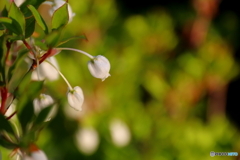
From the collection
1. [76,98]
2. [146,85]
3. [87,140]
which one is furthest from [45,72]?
[146,85]

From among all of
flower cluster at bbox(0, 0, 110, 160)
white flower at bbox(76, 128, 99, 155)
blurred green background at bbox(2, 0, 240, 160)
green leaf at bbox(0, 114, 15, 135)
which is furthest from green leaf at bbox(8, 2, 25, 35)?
white flower at bbox(76, 128, 99, 155)

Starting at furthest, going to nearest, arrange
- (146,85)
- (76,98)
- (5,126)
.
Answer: (146,85) < (76,98) < (5,126)

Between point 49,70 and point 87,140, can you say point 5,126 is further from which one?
point 87,140

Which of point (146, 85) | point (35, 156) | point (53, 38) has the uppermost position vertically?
point (53, 38)

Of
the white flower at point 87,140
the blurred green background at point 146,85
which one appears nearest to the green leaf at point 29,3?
the blurred green background at point 146,85

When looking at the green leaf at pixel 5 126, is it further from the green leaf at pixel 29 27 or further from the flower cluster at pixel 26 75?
the green leaf at pixel 29 27

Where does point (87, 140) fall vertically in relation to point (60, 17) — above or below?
below

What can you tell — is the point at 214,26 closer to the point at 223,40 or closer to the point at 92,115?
the point at 223,40

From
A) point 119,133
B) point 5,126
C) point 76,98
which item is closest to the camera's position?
point 5,126
